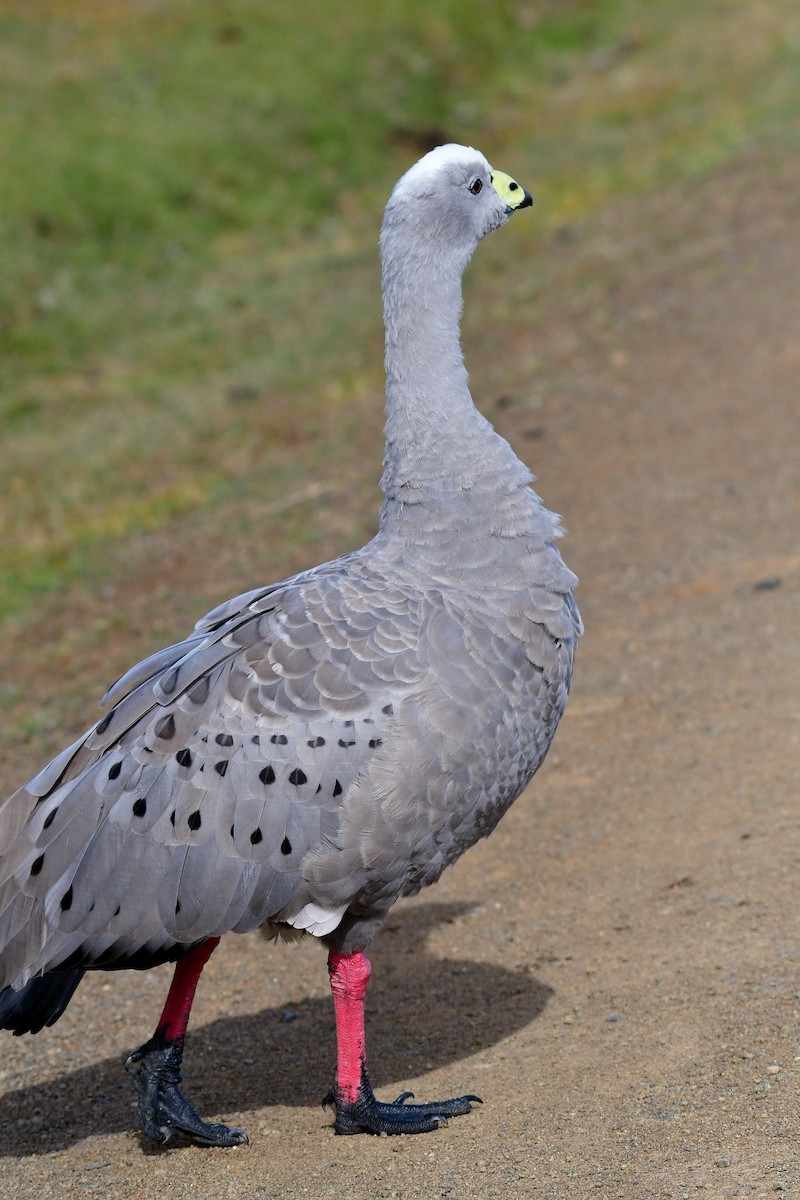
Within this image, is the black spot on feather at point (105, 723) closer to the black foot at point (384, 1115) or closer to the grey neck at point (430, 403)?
the grey neck at point (430, 403)

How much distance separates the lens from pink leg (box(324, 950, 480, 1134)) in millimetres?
5727

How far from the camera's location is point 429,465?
5941 millimetres

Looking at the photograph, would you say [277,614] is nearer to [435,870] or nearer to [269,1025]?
[435,870]

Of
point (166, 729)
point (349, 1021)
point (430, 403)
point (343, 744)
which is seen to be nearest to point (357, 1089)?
point (349, 1021)

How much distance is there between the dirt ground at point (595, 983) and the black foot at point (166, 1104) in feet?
0.24

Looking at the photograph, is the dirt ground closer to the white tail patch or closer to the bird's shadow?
the bird's shadow

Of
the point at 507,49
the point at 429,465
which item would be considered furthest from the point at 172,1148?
the point at 507,49

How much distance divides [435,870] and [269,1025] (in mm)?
1776

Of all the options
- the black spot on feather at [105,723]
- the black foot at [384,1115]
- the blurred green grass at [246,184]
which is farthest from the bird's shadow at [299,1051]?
the blurred green grass at [246,184]

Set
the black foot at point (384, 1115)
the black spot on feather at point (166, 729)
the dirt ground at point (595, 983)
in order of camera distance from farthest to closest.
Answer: the black foot at point (384, 1115), the black spot on feather at point (166, 729), the dirt ground at point (595, 983)

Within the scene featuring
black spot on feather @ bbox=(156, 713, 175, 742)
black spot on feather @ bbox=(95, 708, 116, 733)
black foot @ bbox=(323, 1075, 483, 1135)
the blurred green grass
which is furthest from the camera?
the blurred green grass

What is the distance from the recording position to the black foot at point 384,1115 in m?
5.72

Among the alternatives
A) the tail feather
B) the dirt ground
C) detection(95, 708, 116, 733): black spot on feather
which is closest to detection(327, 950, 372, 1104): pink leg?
the dirt ground

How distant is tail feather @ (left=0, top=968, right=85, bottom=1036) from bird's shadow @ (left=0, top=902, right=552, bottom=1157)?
0.73 meters
